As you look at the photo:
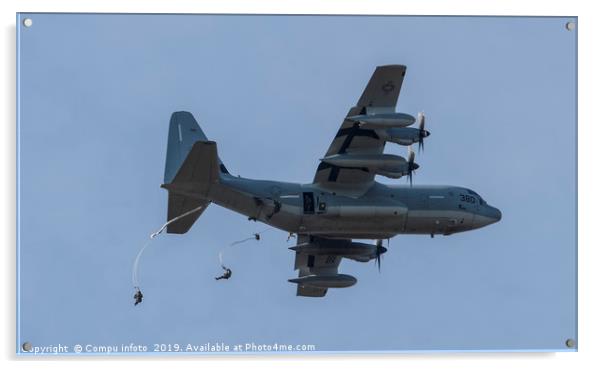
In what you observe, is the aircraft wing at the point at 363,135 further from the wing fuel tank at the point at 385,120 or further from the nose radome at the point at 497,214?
the nose radome at the point at 497,214

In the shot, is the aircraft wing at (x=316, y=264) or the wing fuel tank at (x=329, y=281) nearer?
the wing fuel tank at (x=329, y=281)

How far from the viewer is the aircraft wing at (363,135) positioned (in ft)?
101

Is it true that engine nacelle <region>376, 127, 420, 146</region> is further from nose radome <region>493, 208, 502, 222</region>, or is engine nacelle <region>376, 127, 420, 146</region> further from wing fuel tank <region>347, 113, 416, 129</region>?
nose radome <region>493, 208, 502, 222</region>

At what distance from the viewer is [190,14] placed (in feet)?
85.3

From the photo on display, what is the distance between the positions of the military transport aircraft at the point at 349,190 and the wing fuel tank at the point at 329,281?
0.40m

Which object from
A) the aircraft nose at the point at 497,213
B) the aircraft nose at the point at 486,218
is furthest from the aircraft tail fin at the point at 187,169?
the aircraft nose at the point at 497,213

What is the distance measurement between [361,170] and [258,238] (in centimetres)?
327

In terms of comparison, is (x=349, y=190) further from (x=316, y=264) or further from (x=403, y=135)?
(x=316, y=264)

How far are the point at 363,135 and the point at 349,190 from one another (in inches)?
62.4

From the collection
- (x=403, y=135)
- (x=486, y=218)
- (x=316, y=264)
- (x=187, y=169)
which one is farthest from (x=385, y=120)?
(x=316, y=264)

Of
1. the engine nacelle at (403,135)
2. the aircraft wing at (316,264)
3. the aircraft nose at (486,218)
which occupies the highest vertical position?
the engine nacelle at (403,135)

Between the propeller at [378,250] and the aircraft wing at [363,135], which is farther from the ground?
the aircraft wing at [363,135]

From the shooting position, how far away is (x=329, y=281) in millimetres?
33844

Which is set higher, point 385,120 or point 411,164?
point 385,120
